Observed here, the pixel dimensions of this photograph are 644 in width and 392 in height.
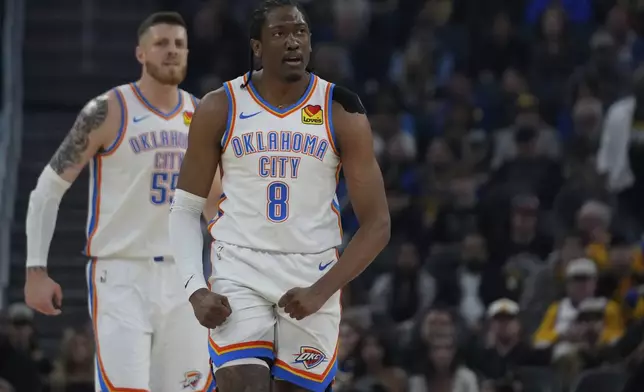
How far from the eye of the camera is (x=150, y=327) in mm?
7578

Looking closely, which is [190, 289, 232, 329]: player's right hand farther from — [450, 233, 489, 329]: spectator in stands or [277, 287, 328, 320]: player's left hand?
[450, 233, 489, 329]: spectator in stands

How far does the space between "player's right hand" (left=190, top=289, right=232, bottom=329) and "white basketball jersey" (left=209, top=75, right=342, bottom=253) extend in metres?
0.32

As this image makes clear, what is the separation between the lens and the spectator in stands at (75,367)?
11305mm

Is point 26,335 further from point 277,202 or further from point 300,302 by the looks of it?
point 300,302

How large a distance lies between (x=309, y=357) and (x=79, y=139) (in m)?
2.28

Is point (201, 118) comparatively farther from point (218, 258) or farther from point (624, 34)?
point (624, 34)

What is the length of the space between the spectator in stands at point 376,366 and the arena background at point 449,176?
2cm

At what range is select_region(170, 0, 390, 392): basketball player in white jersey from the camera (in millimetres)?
6039

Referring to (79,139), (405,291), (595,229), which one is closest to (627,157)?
(595,229)

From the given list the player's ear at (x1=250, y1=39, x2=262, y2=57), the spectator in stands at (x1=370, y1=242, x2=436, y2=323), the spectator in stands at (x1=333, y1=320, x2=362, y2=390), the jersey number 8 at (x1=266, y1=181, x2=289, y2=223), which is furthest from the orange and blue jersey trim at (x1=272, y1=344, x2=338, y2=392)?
the spectator in stands at (x1=370, y1=242, x2=436, y2=323)

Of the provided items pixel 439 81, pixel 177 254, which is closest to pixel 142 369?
pixel 177 254

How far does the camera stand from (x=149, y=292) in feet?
25.0

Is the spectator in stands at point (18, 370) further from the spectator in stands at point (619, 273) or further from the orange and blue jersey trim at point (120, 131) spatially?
the spectator in stands at point (619, 273)

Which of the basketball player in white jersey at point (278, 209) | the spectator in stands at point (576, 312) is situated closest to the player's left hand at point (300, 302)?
the basketball player in white jersey at point (278, 209)
